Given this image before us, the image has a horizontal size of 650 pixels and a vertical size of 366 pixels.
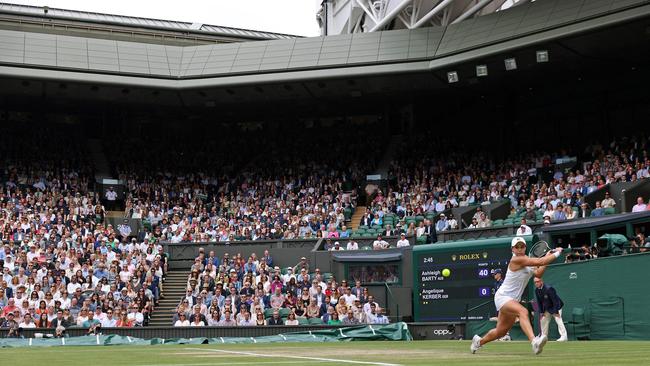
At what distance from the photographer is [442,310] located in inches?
1121

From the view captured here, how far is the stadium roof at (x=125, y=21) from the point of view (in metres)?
54.3

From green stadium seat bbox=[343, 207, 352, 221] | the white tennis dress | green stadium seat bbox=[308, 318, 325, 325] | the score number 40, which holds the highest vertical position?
green stadium seat bbox=[343, 207, 352, 221]

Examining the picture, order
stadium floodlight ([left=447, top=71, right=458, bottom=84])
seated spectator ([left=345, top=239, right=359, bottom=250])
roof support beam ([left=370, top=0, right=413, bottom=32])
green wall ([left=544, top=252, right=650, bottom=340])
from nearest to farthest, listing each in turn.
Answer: green wall ([left=544, top=252, right=650, bottom=340]) < seated spectator ([left=345, top=239, right=359, bottom=250]) < stadium floodlight ([left=447, top=71, right=458, bottom=84]) < roof support beam ([left=370, top=0, right=413, bottom=32])

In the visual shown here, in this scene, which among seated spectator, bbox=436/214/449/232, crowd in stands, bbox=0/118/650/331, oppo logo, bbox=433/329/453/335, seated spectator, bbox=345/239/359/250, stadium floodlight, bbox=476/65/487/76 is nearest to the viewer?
oppo logo, bbox=433/329/453/335

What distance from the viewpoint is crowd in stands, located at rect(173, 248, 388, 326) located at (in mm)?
28000

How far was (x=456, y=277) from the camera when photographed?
28031 mm

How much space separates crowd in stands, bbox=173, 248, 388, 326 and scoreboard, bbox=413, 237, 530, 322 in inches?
67.1

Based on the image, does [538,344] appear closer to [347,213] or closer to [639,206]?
[639,206]

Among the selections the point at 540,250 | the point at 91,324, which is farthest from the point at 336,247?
the point at 540,250

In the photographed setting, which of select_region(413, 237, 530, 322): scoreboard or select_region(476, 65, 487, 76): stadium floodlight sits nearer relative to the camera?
select_region(413, 237, 530, 322): scoreboard

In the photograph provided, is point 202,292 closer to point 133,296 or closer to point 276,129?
point 133,296

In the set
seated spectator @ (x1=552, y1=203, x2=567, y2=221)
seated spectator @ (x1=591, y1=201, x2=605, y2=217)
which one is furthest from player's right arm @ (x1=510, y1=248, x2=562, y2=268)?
seated spectator @ (x1=552, y1=203, x2=567, y2=221)

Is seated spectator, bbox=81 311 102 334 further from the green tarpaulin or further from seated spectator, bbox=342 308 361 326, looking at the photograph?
seated spectator, bbox=342 308 361 326

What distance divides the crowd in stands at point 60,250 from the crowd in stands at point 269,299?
214 cm
